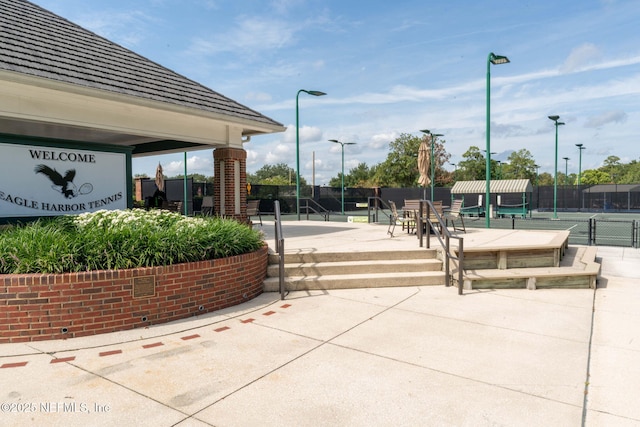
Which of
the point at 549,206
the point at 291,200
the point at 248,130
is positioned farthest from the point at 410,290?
Result: the point at 549,206

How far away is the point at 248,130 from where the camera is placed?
441 inches

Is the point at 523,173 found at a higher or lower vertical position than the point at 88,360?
higher

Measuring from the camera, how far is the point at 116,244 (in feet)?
18.2

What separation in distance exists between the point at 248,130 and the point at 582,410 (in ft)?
31.4

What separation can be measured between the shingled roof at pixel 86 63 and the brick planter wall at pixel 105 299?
3537 millimetres

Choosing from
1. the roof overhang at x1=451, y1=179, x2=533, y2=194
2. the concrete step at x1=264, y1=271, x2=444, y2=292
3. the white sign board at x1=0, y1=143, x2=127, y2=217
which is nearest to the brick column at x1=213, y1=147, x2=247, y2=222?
the white sign board at x1=0, y1=143, x2=127, y2=217

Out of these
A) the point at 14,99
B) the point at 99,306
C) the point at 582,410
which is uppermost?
the point at 14,99

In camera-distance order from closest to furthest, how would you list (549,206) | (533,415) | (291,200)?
1. (533,415)
2. (291,200)
3. (549,206)

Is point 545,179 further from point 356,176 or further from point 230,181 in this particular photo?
point 230,181

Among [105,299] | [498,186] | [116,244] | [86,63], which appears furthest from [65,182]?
[498,186]

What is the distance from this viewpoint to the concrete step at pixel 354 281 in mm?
7110

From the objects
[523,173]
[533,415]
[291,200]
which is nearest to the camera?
[533,415]

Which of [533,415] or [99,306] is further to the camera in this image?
[99,306]

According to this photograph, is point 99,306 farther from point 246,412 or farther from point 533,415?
point 533,415
